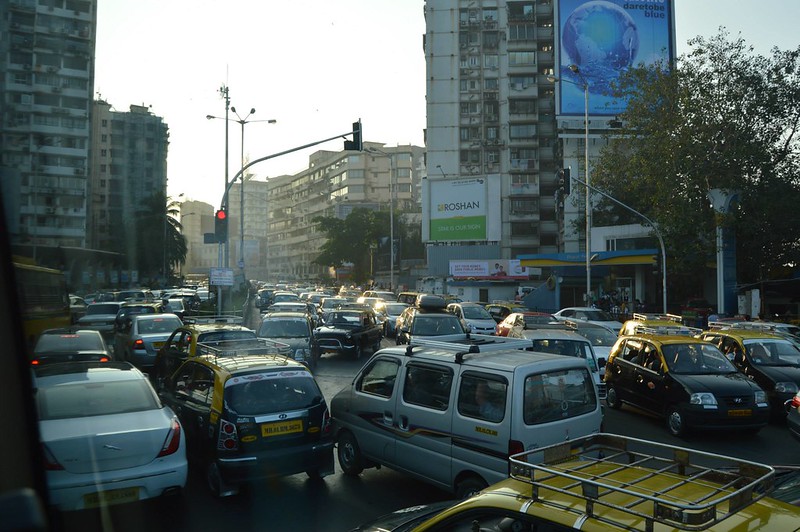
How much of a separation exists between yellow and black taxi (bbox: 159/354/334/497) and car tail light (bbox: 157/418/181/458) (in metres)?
0.51

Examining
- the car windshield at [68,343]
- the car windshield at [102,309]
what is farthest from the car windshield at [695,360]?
the car windshield at [102,309]

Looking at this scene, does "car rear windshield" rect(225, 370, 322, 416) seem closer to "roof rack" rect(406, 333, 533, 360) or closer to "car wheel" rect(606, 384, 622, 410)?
"roof rack" rect(406, 333, 533, 360)

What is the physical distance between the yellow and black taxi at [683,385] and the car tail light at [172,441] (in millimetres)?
7962

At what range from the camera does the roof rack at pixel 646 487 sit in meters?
2.75

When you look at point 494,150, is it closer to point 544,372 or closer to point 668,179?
point 668,179

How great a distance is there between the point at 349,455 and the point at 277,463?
1.35 metres

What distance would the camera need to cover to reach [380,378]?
7.88 meters

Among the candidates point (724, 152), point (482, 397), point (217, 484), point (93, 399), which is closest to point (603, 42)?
point (724, 152)

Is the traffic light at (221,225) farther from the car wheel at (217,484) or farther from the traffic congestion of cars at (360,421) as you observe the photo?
the car wheel at (217,484)

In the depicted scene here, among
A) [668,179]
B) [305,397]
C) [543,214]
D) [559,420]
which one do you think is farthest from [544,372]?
[543,214]

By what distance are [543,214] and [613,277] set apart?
20316 mm

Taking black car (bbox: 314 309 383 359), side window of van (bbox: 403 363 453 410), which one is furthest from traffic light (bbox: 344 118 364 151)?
side window of van (bbox: 403 363 453 410)

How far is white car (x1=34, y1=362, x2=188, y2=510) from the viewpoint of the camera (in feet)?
18.8

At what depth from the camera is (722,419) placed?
401 inches
